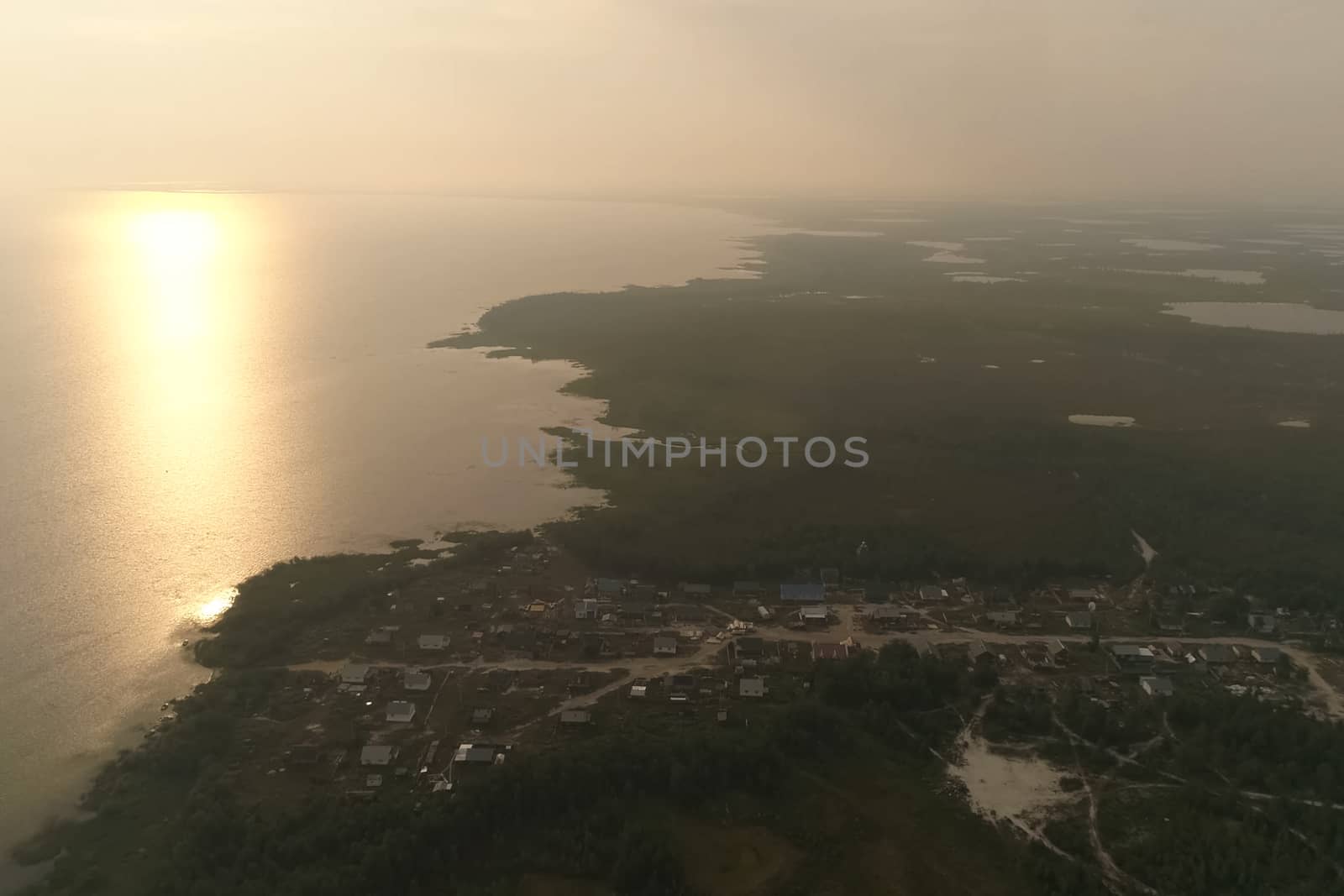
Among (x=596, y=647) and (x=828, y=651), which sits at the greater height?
(x=596, y=647)

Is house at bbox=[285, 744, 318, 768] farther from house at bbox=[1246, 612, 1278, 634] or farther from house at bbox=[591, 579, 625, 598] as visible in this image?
house at bbox=[1246, 612, 1278, 634]

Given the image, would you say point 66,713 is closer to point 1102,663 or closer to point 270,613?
point 270,613

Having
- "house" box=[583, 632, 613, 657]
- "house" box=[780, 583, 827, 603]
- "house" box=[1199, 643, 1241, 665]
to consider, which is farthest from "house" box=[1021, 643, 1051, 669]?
"house" box=[583, 632, 613, 657]

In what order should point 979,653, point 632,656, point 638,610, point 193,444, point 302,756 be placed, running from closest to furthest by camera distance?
point 302,756 → point 632,656 → point 979,653 → point 638,610 → point 193,444

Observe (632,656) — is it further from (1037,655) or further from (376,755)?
(1037,655)

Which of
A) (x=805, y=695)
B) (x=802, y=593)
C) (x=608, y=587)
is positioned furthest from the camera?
(x=608, y=587)

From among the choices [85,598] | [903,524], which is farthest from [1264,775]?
[85,598]

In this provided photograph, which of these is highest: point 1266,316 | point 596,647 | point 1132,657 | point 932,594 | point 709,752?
point 1266,316

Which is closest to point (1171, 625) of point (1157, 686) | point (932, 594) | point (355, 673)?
point (1157, 686)
